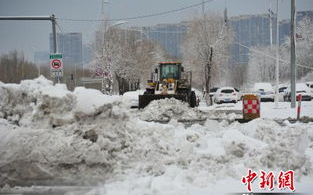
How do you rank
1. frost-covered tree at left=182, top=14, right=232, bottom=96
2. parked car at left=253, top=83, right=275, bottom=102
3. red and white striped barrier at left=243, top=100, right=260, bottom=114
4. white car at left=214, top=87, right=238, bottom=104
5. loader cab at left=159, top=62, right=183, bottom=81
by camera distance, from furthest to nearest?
frost-covered tree at left=182, top=14, right=232, bottom=96 → parked car at left=253, top=83, right=275, bottom=102 → white car at left=214, top=87, right=238, bottom=104 → loader cab at left=159, top=62, right=183, bottom=81 → red and white striped barrier at left=243, top=100, right=260, bottom=114

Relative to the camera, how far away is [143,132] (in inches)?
290

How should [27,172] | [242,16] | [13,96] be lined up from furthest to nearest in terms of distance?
1. [242,16]
2. [13,96]
3. [27,172]

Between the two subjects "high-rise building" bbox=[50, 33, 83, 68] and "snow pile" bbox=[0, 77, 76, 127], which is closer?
"snow pile" bbox=[0, 77, 76, 127]

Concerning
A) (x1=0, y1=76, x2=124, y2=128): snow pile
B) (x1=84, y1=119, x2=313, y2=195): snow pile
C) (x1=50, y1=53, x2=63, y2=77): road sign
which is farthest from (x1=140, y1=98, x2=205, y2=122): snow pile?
(x1=0, y1=76, x2=124, y2=128): snow pile

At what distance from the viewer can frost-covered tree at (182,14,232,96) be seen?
36188 mm

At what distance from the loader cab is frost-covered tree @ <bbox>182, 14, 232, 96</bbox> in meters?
11.2

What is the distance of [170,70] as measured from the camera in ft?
76.6

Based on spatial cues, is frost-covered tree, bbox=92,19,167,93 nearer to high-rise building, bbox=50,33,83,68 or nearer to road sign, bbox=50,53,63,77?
high-rise building, bbox=50,33,83,68

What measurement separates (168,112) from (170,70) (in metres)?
7.63

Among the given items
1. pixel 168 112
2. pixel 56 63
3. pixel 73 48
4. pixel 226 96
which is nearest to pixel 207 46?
pixel 226 96

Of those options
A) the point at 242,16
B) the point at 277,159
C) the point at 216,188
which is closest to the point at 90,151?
the point at 216,188

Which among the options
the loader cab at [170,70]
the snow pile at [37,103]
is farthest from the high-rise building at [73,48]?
the snow pile at [37,103]

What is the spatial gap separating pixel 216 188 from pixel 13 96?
5.19 m

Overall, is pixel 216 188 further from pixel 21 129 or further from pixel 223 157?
pixel 21 129
